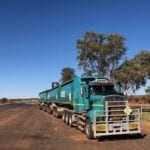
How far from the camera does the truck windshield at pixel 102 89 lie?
21.4 m

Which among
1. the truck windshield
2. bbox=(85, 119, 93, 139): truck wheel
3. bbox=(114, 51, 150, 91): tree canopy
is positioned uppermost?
bbox=(114, 51, 150, 91): tree canopy

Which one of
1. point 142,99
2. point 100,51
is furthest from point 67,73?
point 100,51

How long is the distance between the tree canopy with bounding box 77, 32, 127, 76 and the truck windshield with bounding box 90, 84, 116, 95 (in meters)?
28.0

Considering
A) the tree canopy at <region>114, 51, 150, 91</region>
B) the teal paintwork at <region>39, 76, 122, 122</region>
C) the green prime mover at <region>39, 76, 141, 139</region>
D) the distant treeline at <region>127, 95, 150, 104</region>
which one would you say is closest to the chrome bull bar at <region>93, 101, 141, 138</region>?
the green prime mover at <region>39, 76, 141, 139</region>

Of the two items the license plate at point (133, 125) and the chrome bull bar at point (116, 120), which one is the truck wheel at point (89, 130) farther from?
the license plate at point (133, 125)

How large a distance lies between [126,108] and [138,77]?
2182 centimetres

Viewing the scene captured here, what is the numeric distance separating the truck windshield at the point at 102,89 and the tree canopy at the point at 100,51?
28.0 metres

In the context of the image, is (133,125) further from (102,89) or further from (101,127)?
(102,89)

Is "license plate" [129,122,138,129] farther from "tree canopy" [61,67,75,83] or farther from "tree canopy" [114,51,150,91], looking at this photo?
"tree canopy" [61,67,75,83]

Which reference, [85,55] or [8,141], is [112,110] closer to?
[8,141]

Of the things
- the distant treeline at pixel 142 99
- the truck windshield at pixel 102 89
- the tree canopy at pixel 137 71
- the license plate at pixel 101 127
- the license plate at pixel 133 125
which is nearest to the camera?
the license plate at pixel 101 127

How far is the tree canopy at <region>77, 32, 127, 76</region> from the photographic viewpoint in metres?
50.0

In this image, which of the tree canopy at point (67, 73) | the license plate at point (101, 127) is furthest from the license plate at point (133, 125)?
the tree canopy at point (67, 73)

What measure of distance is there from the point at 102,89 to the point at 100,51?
95.2 feet
